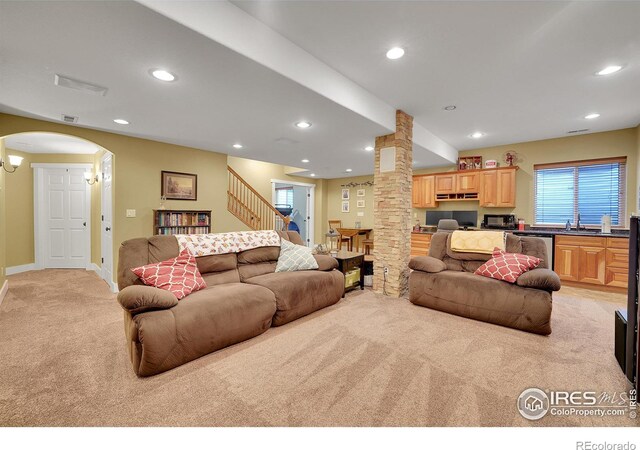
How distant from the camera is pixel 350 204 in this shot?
8.74m

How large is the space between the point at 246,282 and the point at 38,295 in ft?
11.1

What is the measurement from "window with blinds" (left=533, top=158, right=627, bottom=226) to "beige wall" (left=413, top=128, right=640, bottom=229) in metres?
0.12

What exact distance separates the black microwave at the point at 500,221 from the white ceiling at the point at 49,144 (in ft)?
24.1

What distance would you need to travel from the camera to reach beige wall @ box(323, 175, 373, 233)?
828 centimetres

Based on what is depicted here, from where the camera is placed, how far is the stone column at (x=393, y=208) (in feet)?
12.9

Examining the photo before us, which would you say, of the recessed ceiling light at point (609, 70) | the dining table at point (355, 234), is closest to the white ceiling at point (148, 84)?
the recessed ceiling light at point (609, 70)

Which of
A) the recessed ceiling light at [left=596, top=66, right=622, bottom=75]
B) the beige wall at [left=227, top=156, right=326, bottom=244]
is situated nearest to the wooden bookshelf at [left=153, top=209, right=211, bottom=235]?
the beige wall at [left=227, top=156, right=326, bottom=244]

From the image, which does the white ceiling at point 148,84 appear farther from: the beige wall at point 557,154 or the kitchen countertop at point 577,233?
the kitchen countertop at point 577,233

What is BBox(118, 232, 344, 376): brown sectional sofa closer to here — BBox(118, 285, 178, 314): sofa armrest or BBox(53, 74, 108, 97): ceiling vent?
BBox(118, 285, 178, 314): sofa armrest

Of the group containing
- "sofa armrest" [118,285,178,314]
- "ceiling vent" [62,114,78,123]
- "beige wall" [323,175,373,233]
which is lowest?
"sofa armrest" [118,285,178,314]

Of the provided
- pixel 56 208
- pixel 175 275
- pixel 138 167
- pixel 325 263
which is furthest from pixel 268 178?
pixel 175 275

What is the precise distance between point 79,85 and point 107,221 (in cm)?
284

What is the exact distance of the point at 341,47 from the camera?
2471 millimetres
